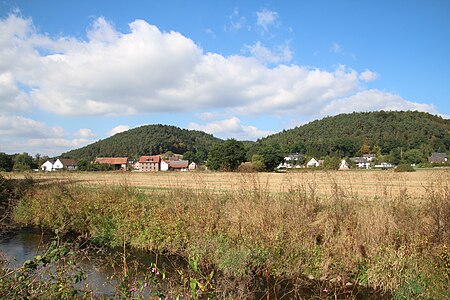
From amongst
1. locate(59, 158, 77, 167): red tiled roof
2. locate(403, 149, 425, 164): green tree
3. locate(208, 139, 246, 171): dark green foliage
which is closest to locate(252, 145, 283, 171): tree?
locate(208, 139, 246, 171): dark green foliage

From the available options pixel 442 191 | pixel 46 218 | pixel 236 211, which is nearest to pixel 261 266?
pixel 236 211

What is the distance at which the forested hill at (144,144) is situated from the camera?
138 meters

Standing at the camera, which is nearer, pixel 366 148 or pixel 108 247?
pixel 108 247

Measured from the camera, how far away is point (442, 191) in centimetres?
912

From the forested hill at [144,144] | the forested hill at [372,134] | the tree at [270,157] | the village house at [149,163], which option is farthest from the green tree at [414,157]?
the village house at [149,163]

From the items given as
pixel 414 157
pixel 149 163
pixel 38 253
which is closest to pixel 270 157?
pixel 414 157

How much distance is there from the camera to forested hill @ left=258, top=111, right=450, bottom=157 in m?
113

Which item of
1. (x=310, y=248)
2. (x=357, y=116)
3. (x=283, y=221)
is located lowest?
(x=310, y=248)

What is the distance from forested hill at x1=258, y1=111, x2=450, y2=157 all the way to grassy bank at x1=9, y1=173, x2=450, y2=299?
9075 cm

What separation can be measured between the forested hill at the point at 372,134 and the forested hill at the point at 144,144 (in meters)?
→ 42.6

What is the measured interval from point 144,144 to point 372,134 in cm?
9408

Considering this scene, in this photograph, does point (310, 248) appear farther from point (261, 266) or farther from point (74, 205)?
point (74, 205)

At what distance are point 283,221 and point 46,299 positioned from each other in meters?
7.37

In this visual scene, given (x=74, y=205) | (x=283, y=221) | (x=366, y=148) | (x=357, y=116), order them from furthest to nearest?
(x=357, y=116), (x=366, y=148), (x=74, y=205), (x=283, y=221)
